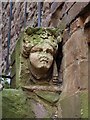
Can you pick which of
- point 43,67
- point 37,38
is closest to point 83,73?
point 43,67

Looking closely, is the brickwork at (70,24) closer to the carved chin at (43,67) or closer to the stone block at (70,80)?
the stone block at (70,80)

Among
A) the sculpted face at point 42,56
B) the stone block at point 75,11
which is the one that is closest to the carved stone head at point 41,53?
the sculpted face at point 42,56

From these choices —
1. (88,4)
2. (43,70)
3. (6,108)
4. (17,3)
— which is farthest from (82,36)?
(17,3)

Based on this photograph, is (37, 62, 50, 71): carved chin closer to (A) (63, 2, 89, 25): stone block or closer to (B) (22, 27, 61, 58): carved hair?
(B) (22, 27, 61, 58): carved hair

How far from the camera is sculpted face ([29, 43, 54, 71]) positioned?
7.93 feet

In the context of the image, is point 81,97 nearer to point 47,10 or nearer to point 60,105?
point 60,105

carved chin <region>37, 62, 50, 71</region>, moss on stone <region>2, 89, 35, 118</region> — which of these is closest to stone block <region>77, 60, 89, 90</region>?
carved chin <region>37, 62, 50, 71</region>

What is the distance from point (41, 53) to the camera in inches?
96.0

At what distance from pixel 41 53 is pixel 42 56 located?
28mm

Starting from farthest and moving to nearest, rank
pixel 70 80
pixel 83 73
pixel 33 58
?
pixel 33 58, pixel 70 80, pixel 83 73

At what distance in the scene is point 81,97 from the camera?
216 cm

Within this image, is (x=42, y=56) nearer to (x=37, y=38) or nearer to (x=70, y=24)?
(x=37, y=38)

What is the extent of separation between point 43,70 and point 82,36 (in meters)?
0.35

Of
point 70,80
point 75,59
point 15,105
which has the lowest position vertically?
point 15,105
